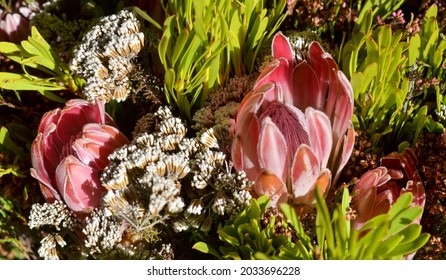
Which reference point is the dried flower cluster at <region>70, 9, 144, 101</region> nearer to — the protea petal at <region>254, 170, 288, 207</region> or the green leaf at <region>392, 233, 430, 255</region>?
the protea petal at <region>254, 170, 288, 207</region>

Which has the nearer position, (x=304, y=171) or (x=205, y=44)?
(x=304, y=171)

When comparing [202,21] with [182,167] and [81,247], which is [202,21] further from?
[81,247]

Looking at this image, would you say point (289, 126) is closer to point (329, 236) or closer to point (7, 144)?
point (329, 236)

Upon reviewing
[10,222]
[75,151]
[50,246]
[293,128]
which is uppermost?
[293,128]

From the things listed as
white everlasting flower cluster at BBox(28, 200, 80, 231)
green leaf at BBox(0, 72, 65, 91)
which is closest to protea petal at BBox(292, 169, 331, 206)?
white everlasting flower cluster at BBox(28, 200, 80, 231)

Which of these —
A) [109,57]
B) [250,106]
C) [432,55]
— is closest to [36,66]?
[109,57]
